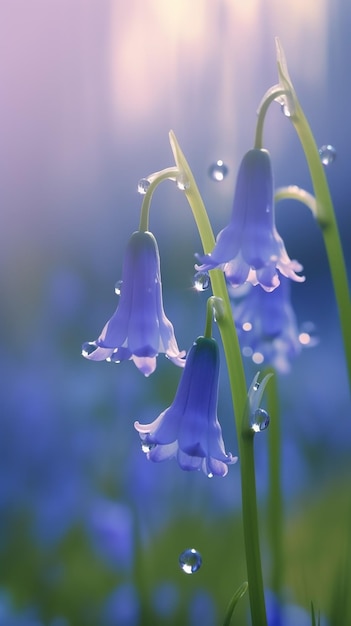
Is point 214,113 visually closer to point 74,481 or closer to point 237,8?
point 237,8

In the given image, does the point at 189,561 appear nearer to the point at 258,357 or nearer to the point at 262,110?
the point at 258,357

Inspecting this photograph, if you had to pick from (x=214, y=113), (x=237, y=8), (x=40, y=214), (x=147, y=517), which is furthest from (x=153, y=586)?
(x=237, y=8)

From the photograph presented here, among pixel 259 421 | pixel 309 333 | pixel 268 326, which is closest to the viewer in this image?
pixel 259 421

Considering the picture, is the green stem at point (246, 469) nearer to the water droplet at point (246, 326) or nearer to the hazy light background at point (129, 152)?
the water droplet at point (246, 326)

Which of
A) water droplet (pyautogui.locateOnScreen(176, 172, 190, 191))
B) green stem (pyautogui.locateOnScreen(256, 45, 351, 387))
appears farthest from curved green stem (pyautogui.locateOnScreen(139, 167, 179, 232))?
green stem (pyautogui.locateOnScreen(256, 45, 351, 387))

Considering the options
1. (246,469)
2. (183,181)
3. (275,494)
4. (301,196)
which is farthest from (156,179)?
(275,494)
